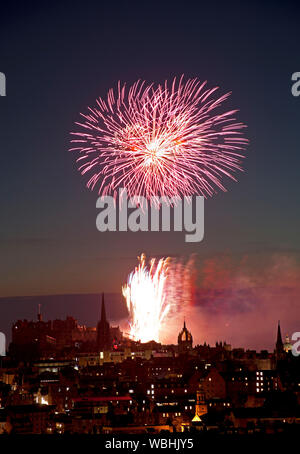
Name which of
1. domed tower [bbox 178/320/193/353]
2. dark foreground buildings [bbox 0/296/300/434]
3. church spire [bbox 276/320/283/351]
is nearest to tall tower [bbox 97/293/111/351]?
dark foreground buildings [bbox 0/296/300/434]

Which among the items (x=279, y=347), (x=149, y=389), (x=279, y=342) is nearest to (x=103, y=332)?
(x=279, y=342)

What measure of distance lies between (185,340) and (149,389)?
21.9 m

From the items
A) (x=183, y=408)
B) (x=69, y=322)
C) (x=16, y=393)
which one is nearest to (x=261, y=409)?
(x=183, y=408)

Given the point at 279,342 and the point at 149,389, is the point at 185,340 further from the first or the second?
the point at 149,389

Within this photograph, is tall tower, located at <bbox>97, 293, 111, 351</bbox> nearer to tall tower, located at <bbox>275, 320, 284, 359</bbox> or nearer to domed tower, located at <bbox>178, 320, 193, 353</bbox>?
domed tower, located at <bbox>178, 320, 193, 353</bbox>

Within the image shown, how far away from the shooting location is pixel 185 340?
2869 inches

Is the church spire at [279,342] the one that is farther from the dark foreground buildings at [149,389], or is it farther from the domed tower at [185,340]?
the domed tower at [185,340]

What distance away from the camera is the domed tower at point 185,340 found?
72.1 m

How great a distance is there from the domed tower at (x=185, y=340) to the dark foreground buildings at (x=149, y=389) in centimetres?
6

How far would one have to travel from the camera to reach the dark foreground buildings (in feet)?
129

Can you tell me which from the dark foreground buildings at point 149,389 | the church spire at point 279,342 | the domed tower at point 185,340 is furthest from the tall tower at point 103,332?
the church spire at point 279,342

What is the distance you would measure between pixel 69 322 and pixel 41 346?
9.81 metres

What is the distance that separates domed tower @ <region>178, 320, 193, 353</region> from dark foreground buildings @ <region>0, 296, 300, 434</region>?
6 cm
